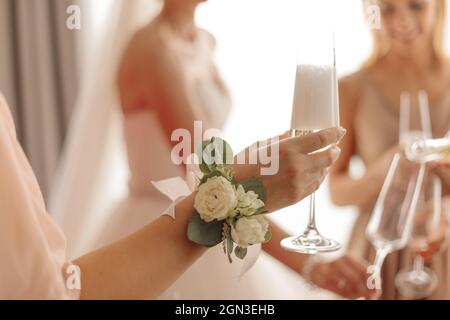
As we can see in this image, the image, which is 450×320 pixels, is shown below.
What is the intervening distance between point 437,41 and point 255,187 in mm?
757

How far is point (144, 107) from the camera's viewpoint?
3.02 ft

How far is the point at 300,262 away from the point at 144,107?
32cm

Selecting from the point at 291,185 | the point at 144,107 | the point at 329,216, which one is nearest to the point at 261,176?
the point at 291,185

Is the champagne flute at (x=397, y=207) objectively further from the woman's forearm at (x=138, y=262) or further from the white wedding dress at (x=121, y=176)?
the woman's forearm at (x=138, y=262)

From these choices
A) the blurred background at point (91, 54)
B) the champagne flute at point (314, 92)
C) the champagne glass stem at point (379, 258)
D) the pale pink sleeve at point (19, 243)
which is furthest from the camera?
the champagne glass stem at point (379, 258)

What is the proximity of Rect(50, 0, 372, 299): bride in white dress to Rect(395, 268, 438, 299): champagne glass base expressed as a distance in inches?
9.1

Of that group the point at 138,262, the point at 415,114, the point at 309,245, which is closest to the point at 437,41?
the point at 415,114

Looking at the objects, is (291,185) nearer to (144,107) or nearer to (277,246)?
(277,246)

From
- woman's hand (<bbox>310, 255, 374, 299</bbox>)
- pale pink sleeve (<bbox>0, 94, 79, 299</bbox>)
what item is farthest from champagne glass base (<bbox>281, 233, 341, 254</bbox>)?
pale pink sleeve (<bbox>0, 94, 79, 299</bbox>)

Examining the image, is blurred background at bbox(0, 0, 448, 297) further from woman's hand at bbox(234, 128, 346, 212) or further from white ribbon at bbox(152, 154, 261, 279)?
woman's hand at bbox(234, 128, 346, 212)

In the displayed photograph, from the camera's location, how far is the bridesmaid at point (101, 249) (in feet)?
1.55

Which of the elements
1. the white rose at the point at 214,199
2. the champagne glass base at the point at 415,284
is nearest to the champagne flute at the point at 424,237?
the champagne glass base at the point at 415,284

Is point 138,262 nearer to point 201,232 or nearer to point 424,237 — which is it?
point 201,232
